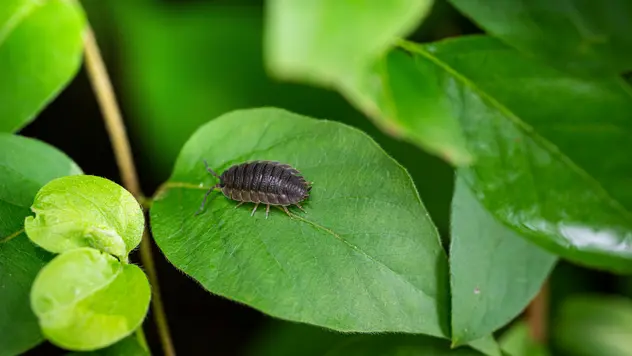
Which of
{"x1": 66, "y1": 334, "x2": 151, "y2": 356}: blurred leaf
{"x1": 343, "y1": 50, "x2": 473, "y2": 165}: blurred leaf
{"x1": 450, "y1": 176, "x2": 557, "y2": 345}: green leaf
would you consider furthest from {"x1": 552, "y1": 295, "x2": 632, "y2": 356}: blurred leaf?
{"x1": 66, "y1": 334, "x2": 151, "y2": 356}: blurred leaf

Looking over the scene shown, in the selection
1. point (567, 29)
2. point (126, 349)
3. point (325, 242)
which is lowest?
point (126, 349)

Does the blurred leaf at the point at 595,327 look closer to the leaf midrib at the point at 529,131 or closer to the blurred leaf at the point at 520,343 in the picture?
the blurred leaf at the point at 520,343

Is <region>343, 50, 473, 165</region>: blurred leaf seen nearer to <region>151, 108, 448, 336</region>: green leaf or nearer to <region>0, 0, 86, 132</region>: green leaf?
<region>151, 108, 448, 336</region>: green leaf

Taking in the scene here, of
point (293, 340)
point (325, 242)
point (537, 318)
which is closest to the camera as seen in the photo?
point (325, 242)

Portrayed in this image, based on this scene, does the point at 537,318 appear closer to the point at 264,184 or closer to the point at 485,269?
the point at 485,269

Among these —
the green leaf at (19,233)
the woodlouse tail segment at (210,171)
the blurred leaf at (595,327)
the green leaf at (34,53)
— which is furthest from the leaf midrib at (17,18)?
the blurred leaf at (595,327)

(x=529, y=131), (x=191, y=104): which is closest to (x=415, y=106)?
(x=529, y=131)

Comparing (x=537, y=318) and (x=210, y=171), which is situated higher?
(x=210, y=171)
